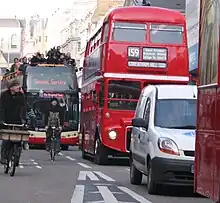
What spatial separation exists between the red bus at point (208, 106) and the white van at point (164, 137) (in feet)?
12.4

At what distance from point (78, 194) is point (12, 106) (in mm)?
4720

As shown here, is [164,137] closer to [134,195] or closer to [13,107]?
[134,195]

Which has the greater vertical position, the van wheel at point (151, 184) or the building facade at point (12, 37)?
the building facade at point (12, 37)

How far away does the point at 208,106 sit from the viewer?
9.80 metres

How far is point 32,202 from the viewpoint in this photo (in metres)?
13.2

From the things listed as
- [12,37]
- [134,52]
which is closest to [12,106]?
[134,52]

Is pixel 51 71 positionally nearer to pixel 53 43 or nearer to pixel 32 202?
pixel 32 202

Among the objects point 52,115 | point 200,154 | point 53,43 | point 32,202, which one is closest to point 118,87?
point 52,115

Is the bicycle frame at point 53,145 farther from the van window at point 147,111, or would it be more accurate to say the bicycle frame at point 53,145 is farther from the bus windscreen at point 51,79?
the van window at point 147,111

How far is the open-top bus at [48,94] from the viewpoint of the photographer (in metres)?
36.5

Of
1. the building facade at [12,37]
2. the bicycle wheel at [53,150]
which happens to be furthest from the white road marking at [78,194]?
the building facade at [12,37]

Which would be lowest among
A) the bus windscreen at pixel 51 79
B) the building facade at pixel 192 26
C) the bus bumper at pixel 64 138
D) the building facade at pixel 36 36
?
the bus bumper at pixel 64 138

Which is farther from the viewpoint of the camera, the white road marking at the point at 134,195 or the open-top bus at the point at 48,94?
the open-top bus at the point at 48,94

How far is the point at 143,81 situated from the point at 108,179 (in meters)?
6.45
